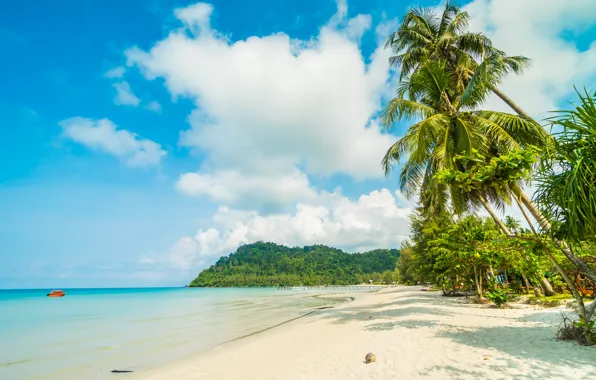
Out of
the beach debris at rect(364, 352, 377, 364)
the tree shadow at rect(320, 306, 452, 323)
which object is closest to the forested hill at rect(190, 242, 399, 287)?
the tree shadow at rect(320, 306, 452, 323)

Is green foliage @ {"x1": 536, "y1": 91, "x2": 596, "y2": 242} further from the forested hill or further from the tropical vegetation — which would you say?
the forested hill

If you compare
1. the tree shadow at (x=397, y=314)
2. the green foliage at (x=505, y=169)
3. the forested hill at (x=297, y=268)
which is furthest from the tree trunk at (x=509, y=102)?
the forested hill at (x=297, y=268)

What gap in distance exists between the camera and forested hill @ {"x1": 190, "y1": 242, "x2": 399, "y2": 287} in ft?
389

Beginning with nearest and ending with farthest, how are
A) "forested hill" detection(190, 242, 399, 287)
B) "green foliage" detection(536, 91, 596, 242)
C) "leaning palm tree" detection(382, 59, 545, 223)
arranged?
"green foliage" detection(536, 91, 596, 242), "leaning palm tree" detection(382, 59, 545, 223), "forested hill" detection(190, 242, 399, 287)

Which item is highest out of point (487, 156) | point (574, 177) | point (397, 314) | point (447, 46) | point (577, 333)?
point (447, 46)

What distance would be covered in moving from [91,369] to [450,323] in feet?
35.1

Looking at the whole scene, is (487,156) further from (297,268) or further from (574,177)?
(297,268)

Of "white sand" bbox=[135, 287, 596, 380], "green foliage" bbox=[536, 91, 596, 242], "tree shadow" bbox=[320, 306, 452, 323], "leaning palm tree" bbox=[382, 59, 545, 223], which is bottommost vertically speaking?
"tree shadow" bbox=[320, 306, 452, 323]

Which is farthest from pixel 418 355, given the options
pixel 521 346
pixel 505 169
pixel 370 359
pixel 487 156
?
pixel 487 156

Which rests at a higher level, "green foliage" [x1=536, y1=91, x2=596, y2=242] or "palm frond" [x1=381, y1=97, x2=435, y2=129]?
"palm frond" [x1=381, y1=97, x2=435, y2=129]

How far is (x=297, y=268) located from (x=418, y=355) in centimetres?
13381

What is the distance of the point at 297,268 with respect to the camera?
136125mm

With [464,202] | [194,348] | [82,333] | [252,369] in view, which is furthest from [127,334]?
[464,202]

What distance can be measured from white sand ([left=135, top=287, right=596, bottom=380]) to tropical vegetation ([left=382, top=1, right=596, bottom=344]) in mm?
1321
